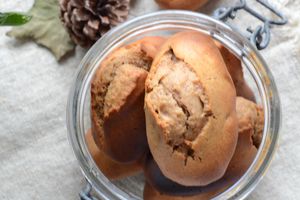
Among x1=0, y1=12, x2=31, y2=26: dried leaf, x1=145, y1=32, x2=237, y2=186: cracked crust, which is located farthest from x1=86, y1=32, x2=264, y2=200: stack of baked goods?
x1=0, y1=12, x2=31, y2=26: dried leaf

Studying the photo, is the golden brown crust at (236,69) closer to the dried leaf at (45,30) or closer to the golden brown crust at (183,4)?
the golden brown crust at (183,4)

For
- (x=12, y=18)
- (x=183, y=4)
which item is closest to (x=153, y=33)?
(x=183, y=4)

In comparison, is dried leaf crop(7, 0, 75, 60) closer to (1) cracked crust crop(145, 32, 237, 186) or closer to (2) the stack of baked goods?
(2) the stack of baked goods

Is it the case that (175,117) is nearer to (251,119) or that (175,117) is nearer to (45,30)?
(251,119)

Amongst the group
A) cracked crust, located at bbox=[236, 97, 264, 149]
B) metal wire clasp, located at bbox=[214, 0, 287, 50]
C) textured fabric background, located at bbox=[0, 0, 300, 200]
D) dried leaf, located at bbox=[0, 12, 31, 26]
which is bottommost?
textured fabric background, located at bbox=[0, 0, 300, 200]

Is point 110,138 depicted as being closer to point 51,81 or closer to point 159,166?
point 159,166

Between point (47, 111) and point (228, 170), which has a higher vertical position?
point (228, 170)

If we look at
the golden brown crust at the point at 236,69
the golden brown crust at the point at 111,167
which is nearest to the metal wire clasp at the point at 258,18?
the golden brown crust at the point at 236,69
